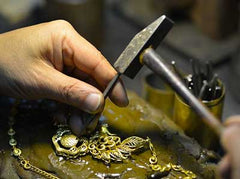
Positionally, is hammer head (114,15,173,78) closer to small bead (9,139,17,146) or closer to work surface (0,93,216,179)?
work surface (0,93,216,179)

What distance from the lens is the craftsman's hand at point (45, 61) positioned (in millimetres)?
1279

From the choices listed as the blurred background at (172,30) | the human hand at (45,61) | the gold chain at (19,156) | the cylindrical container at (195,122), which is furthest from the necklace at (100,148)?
the blurred background at (172,30)

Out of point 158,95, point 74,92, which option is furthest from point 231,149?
point 158,95

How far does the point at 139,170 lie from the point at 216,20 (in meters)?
1.37

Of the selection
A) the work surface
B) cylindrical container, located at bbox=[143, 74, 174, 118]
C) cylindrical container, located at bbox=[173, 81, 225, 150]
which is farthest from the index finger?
cylindrical container, located at bbox=[143, 74, 174, 118]

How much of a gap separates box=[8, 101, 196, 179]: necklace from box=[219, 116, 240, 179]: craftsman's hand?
0.94 feet

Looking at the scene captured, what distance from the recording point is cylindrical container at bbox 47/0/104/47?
222 centimetres

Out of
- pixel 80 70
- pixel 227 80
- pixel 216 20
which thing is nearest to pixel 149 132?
pixel 80 70

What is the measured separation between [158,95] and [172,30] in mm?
878

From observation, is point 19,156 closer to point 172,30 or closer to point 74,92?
point 74,92

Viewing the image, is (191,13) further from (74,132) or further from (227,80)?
(74,132)

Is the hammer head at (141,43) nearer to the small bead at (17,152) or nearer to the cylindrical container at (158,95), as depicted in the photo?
the small bead at (17,152)

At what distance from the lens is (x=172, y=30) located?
2.46 metres

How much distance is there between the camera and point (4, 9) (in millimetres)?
2613
